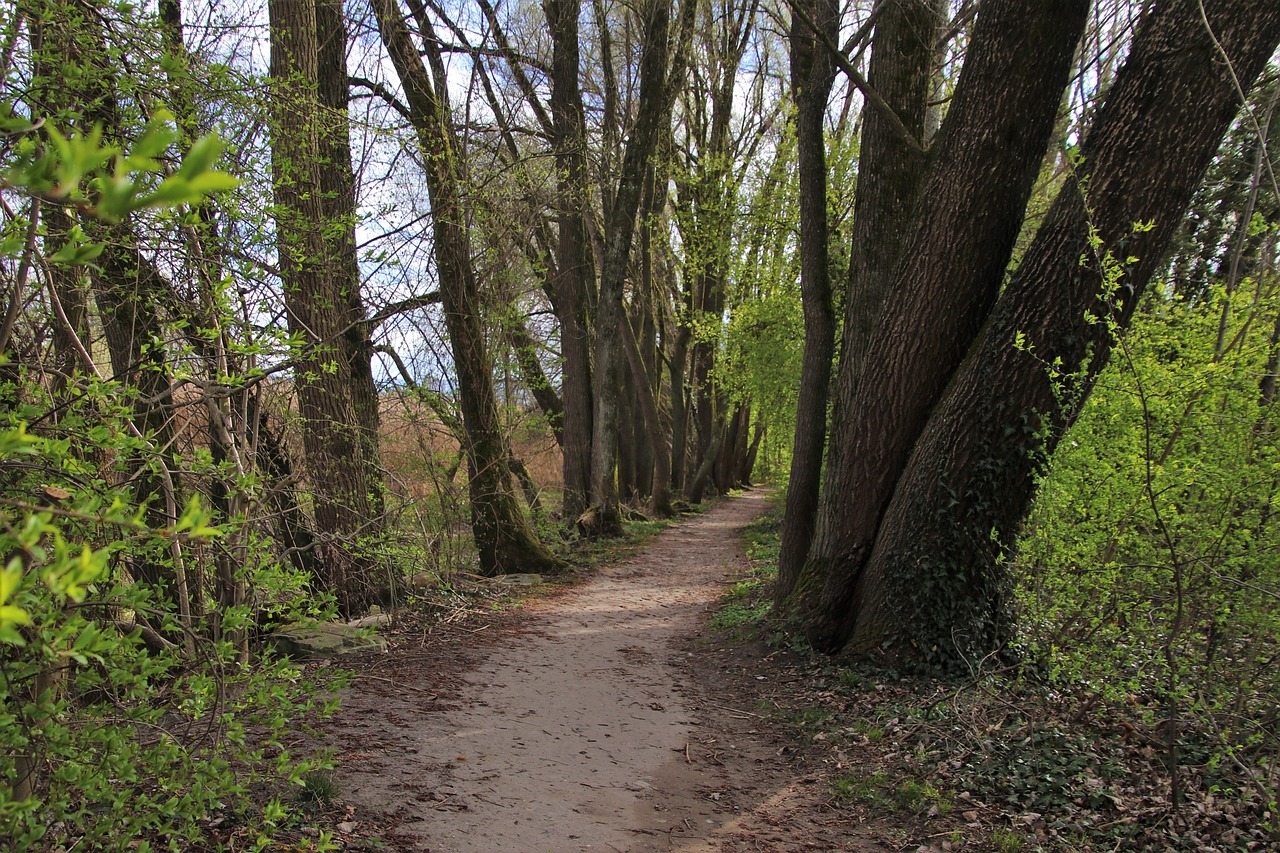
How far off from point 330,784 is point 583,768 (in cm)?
155

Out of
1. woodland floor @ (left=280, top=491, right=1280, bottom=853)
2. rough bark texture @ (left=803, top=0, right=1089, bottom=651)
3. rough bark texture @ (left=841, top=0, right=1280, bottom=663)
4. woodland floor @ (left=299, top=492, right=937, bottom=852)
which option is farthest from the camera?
rough bark texture @ (left=803, top=0, right=1089, bottom=651)

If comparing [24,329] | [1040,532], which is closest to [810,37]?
[1040,532]

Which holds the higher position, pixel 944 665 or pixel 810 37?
pixel 810 37

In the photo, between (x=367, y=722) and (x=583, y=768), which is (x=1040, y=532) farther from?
(x=367, y=722)

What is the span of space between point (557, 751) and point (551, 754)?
2.7 inches

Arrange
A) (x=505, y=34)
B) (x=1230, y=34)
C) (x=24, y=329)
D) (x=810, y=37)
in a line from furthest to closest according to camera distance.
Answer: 1. (x=505, y=34)
2. (x=810, y=37)
3. (x=1230, y=34)
4. (x=24, y=329)

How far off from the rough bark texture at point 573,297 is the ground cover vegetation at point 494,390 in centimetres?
197

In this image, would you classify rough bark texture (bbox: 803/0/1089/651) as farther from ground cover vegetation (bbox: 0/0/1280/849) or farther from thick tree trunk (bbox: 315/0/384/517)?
thick tree trunk (bbox: 315/0/384/517)

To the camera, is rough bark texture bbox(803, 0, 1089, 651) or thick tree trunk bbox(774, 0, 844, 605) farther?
thick tree trunk bbox(774, 0, 844, 605)

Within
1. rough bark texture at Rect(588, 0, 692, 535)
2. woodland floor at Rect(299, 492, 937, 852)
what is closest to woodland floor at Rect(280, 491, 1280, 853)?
woodland floor at Rect(299, 492, 937, 852)

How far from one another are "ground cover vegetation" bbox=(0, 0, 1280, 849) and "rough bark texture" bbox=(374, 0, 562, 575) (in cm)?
5

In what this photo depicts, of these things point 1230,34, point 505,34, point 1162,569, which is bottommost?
point 1162,569

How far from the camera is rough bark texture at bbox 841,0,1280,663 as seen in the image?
4.81m

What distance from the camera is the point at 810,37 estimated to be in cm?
862
